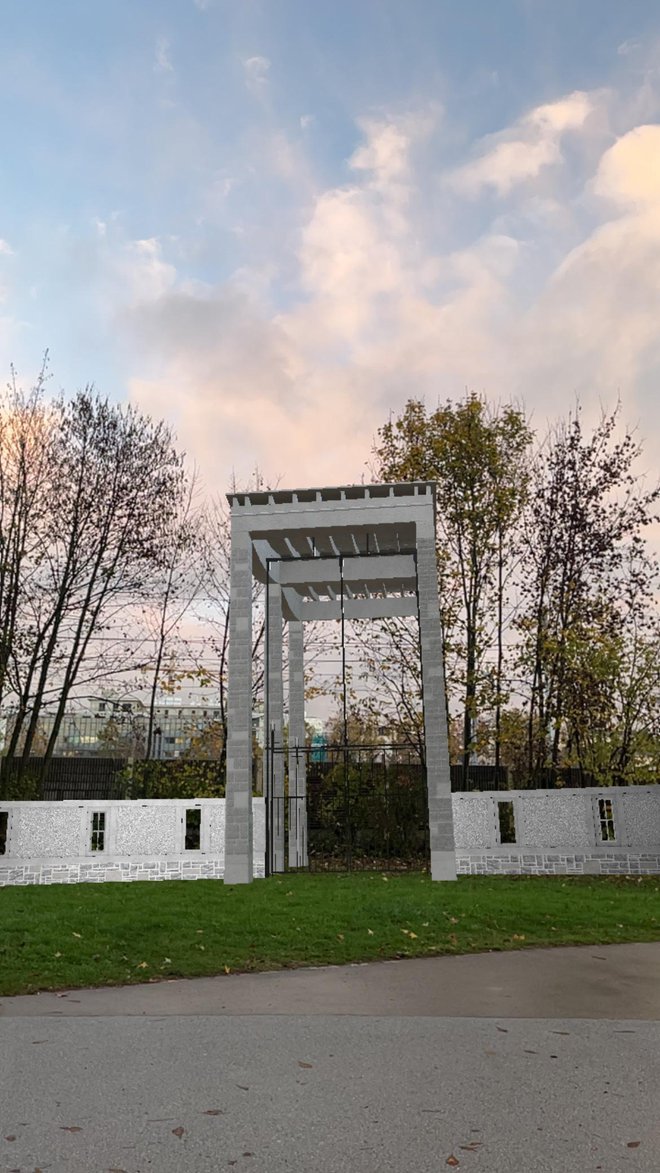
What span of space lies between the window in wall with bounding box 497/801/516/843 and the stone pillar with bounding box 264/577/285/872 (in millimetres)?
3935

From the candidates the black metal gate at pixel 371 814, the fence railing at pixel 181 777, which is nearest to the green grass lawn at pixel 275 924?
the black metal gate at pixel 371 814

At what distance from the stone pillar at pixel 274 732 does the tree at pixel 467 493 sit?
5113 mm

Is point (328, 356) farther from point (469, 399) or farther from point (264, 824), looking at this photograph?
point (264, 824)

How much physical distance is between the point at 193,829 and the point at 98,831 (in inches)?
63.5

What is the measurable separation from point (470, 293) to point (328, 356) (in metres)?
2.52

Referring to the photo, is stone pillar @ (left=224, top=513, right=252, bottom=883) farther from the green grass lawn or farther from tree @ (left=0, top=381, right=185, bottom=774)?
tree @ (left=0, top=381, right=185, bottom=774)

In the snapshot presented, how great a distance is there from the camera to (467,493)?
1853 centimetres

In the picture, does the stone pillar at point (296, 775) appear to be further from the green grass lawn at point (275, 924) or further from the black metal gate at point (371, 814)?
the green grass lawn at point (275, 924)

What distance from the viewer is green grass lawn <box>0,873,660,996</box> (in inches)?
253

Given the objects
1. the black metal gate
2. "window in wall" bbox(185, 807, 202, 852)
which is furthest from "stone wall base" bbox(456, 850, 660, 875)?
"window in wall" bbox(185, 807, 202, 852)

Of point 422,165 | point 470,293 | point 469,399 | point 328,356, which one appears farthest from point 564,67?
point 469,399

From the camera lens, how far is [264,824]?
13648 millimetres

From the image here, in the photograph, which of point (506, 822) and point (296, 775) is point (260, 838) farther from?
point (506, 822)

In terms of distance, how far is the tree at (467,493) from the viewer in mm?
18250
